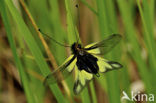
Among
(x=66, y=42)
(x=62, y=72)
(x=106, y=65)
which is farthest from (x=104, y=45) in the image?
(x=66, y=42)

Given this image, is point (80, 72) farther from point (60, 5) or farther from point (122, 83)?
point (60, 5)

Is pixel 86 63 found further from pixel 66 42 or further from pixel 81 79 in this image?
pixel 66 42

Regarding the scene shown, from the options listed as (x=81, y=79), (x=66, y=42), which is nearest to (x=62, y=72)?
(x=81, y=79)

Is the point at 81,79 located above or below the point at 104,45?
below

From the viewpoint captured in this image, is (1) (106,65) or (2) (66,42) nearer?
(1) (106,65)

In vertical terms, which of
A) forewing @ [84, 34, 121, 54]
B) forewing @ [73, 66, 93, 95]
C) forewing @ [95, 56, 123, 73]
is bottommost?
forewing @ [73, 66, 93, 95]

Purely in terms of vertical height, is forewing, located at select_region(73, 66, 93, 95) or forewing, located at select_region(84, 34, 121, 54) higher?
forewing, located at select_region(84, 34, 121, 54)
